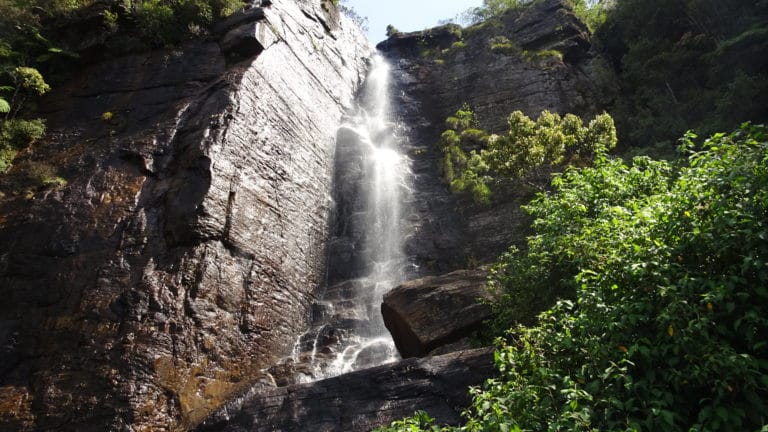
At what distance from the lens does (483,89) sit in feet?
81.9

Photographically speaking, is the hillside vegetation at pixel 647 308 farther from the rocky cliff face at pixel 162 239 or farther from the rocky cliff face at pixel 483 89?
the rocky cliff face at pixel 162 239

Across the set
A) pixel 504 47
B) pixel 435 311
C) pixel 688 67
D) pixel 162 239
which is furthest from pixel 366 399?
pixel 504 47

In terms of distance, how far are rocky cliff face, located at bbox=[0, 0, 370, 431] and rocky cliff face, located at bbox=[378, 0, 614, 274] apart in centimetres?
443

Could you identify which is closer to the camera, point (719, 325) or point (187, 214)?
point (719, 325)

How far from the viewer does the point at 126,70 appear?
17859 millimetres

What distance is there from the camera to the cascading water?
12.5 metres

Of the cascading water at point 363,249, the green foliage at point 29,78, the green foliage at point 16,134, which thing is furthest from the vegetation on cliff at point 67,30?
the cascading water at point 363,249

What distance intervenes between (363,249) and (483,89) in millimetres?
12548

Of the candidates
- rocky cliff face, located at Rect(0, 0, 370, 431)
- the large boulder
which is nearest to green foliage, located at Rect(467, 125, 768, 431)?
the large boulder


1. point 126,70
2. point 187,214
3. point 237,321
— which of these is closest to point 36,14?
point 126,70

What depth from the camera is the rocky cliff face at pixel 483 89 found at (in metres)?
16.9

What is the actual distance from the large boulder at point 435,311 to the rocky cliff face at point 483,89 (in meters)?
2.95

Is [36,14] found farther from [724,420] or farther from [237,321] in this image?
[724,420]

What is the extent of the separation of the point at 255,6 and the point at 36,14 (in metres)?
8.10
